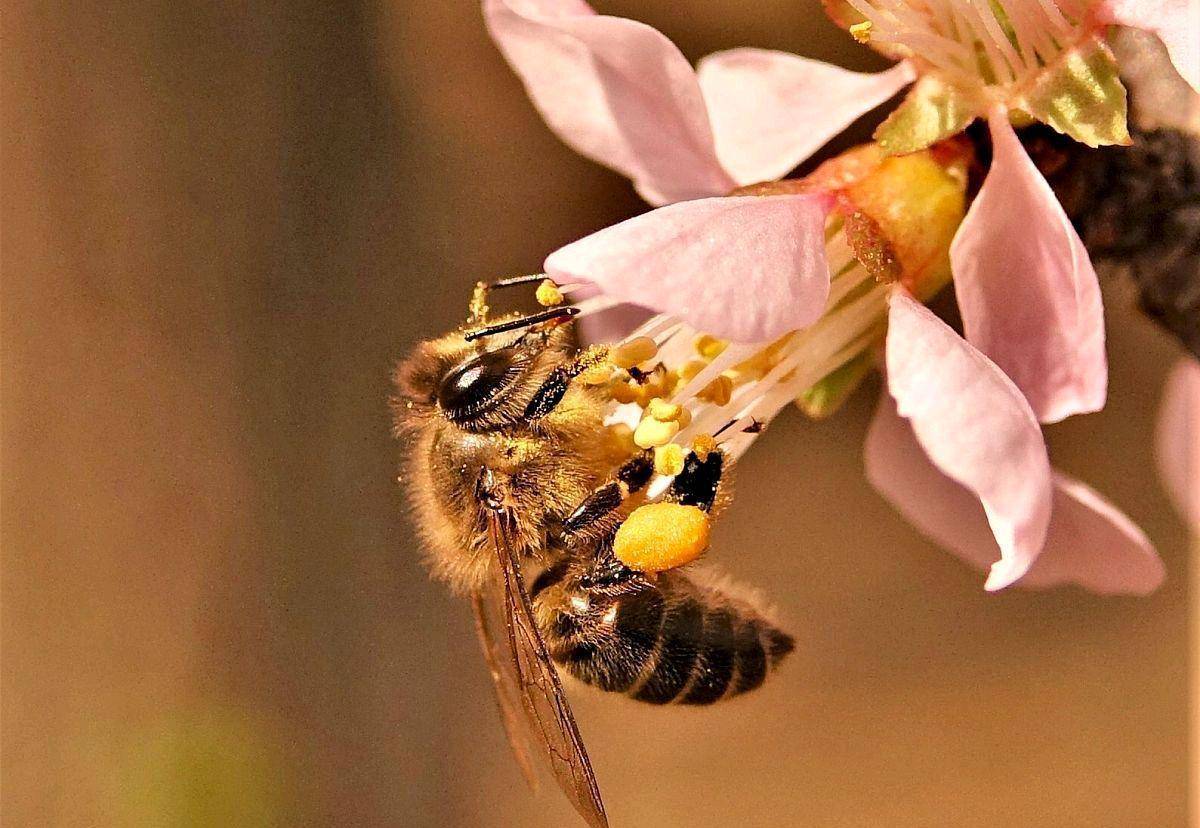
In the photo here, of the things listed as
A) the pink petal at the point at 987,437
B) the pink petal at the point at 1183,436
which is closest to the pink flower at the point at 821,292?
the pink petal at the point at 987,437

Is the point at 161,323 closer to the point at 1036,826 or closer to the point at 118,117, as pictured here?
the point at 118,117

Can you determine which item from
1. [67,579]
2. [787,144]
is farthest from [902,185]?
[67,579]

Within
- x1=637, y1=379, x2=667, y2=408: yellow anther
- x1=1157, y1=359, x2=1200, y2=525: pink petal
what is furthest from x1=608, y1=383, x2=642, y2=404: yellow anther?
x1=1157, y1=359, x2=1200, y2=525: pink petal

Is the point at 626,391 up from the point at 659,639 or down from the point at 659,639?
up

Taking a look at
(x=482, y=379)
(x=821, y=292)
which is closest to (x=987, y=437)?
(x=821, y=292)

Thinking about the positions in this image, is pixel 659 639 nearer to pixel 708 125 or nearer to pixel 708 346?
pixel 708 346
